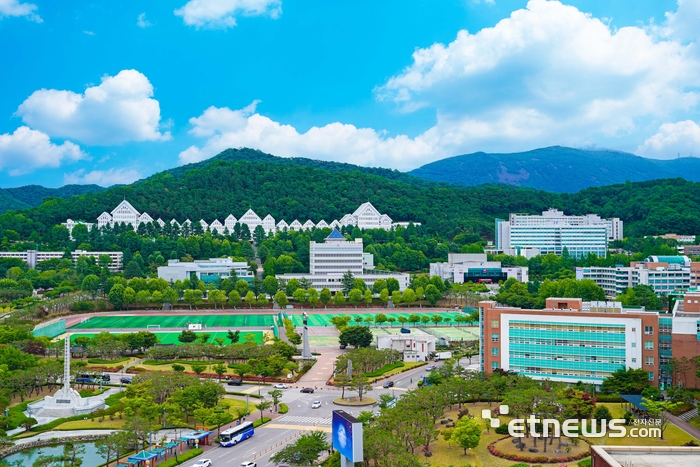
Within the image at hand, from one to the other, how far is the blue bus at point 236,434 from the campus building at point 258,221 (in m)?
68.2

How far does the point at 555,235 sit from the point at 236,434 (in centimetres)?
7684

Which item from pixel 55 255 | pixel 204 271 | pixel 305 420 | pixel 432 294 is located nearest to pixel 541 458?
pixel 305 420

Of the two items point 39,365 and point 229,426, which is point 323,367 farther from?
point 39,365

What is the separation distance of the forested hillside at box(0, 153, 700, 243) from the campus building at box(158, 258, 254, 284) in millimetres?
26334

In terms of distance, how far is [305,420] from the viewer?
26766 mm

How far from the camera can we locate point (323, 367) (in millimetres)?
37250

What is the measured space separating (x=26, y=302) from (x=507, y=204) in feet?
265

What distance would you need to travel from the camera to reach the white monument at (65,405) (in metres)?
27.9

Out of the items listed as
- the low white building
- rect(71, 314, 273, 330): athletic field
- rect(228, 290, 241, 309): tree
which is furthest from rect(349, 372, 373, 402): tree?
rect(228, 290, 241, 309): tree

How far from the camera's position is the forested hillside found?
9519 cm

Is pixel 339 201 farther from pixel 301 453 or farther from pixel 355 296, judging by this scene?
pixel 301 453

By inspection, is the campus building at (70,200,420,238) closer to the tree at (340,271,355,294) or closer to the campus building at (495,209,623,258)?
the campus building at (495,209,623,258)

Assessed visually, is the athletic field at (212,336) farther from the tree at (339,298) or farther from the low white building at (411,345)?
the tree at (339,298)

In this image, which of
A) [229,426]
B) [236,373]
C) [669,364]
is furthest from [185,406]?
[669,364]
